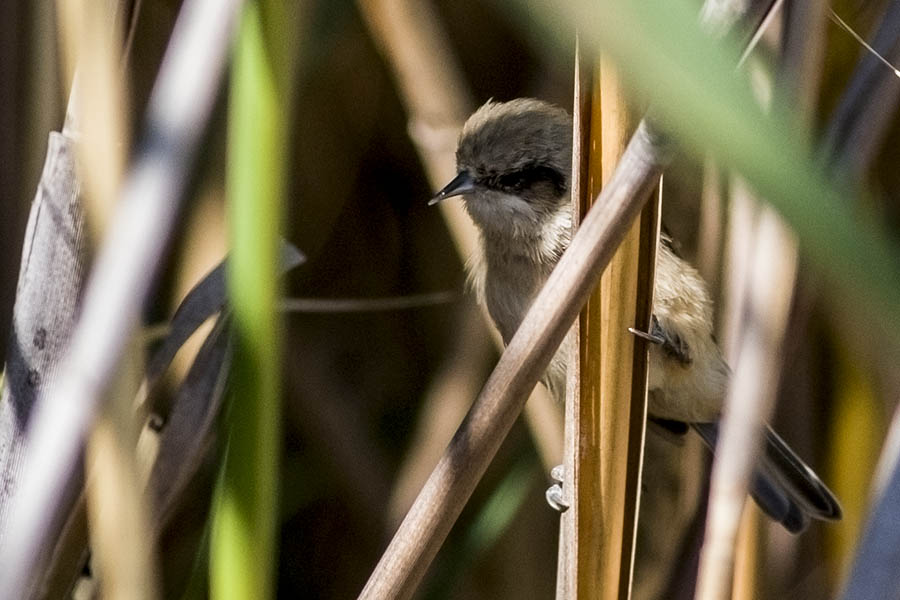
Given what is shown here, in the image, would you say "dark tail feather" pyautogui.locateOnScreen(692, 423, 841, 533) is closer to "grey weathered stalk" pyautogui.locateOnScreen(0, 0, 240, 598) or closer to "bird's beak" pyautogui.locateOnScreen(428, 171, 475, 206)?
"bird's beak" pyautogui.locateOnScreen(428, 171, 475, 206)

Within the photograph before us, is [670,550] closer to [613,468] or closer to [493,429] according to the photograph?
[613,468]

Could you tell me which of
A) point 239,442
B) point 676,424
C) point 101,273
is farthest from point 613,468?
point 676,424

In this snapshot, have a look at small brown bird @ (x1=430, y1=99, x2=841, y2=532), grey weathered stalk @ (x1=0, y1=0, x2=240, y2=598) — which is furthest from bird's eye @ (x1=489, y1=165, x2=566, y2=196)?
grey weathered stalk @ (x1=0, y1=0, x2=240, y2=598)

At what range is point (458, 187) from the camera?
4.38ft

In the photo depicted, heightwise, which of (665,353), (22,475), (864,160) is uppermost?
(864,160)

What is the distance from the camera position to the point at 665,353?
4.51 feet

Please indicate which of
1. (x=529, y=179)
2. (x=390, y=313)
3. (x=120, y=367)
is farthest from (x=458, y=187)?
(x=120, y=367)

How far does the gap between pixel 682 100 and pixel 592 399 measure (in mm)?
491

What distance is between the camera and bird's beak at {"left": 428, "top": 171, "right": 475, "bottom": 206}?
1320 millimetres

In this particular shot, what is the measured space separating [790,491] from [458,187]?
57cm

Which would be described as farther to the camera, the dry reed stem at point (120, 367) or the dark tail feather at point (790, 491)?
the dark tail feather at point (790, 491)

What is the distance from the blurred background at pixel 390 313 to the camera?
1.33m

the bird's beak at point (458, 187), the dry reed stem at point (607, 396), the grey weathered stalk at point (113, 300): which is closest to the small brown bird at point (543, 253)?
the bird's beak at point (458, 187)

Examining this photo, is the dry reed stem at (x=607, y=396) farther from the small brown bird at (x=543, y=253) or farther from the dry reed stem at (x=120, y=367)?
the small brown bird at (x=543, y=253)
